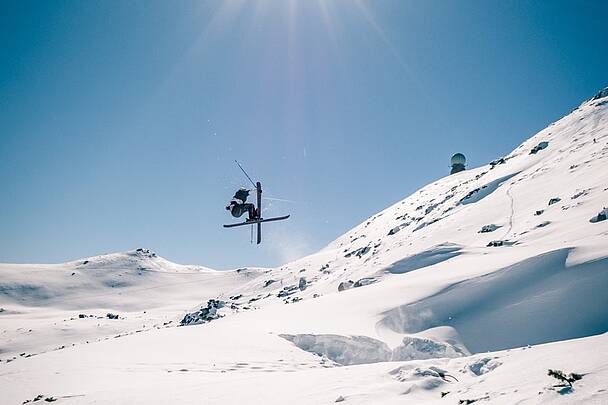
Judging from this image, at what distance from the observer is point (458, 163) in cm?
9306

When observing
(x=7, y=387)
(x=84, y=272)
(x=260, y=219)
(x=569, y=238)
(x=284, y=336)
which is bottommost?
(x=7, y=387)

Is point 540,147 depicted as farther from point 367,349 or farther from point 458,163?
point 367,349

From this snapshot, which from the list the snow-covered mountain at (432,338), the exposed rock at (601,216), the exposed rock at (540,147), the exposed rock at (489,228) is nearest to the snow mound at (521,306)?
the snow-covered mountain at (432,338)

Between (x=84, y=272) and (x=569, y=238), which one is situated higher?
(x=84, y=272)

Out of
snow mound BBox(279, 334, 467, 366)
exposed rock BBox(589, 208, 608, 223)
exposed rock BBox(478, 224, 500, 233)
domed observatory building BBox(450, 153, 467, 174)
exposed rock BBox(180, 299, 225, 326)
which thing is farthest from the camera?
domed observatory building BBox(450, 153, 467, 174)

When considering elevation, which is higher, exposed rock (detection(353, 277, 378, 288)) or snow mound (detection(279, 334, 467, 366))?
exposed rock (detection(353, 277, 378, 288))

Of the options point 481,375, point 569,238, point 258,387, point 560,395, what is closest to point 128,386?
point 258,387

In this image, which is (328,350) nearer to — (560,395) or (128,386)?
(128,386)

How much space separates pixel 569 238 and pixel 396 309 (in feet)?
32.3

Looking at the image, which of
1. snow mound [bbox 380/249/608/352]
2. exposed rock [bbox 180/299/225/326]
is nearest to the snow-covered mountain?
snow mound [bbox 380/249/608/352]

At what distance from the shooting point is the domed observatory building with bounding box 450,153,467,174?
9275 centimetres

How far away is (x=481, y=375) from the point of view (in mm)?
7992

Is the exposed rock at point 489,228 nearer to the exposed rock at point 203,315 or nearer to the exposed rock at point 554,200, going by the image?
the exposed rock at point 554,200

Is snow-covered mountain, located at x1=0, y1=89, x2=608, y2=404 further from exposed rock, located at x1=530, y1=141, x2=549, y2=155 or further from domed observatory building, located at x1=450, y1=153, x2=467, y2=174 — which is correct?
domed observatory building, located at x1=450, y1=153, x2=467, y2=174
